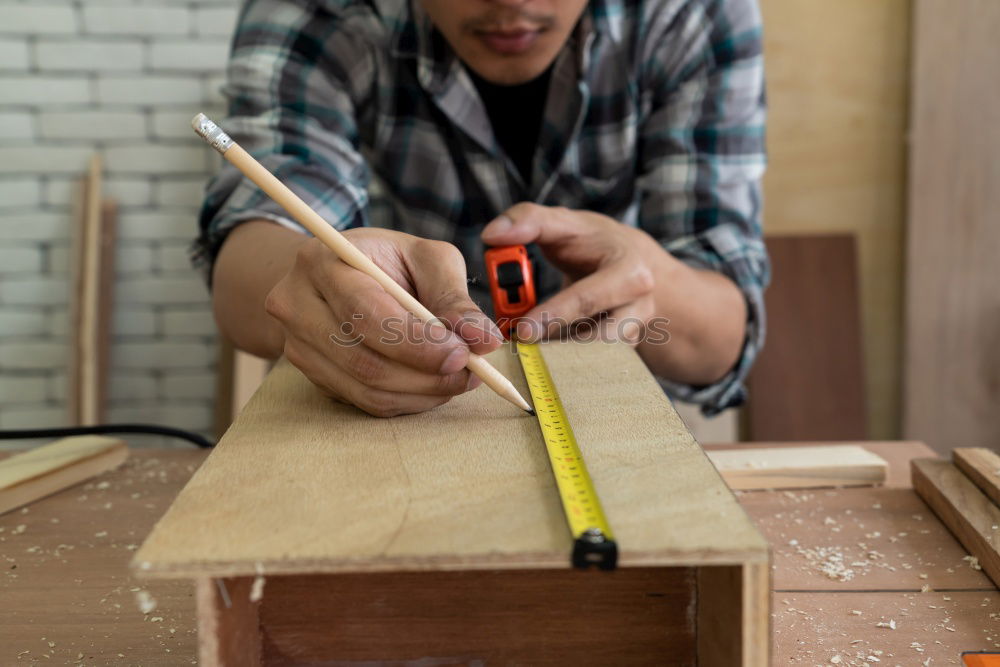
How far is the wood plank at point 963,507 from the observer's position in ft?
2.87

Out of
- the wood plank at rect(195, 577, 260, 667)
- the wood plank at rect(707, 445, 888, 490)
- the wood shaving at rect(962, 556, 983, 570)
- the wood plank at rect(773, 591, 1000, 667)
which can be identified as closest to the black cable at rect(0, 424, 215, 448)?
the wood plank at rect(195, 577, 260, 667)

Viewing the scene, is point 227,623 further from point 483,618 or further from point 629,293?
point 629,293

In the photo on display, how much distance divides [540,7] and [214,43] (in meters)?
1.65

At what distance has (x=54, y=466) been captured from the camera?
1144 mm

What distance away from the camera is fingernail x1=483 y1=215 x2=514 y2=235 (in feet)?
3.62

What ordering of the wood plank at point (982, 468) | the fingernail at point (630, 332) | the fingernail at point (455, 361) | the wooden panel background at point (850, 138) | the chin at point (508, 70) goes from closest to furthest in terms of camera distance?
1. the fingernail at point (455, 361)
2. the wood plank at point (982, 468)
3. the fingernail at point (630, 332)
4. the chin at point (508, 70)
5. the wooden panel background at point (850, 138)

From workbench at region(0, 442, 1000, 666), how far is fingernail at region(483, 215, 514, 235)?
446mm

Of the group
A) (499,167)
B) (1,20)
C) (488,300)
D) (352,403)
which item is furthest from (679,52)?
(1,20)

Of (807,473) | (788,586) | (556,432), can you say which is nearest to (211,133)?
(556,432)

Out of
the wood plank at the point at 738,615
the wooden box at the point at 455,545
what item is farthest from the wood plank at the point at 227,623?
the wood plank at the point at 738,615

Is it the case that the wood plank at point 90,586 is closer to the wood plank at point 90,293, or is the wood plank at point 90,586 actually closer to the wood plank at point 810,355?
the wood plank at point 90,293

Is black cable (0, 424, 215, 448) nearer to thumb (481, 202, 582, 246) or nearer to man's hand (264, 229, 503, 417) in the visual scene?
man's hand (264, 229, 503, 417)

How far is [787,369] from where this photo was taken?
2.50 m

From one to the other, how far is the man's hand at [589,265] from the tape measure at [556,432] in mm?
27
